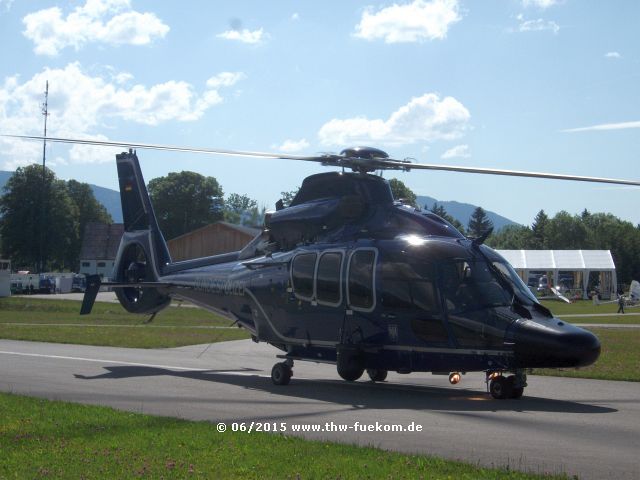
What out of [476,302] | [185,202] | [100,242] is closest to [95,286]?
[476,302]

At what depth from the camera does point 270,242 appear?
17.8m

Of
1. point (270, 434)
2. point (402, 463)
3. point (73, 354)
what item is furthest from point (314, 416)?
point (73, 354)

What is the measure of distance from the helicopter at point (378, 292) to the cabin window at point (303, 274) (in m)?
0.03

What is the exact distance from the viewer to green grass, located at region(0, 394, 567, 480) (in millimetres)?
Result: 8117

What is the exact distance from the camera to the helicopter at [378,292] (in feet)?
Result: 43.1

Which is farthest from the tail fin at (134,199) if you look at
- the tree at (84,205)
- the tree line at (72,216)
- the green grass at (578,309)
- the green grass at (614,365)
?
the tree at (84,205)

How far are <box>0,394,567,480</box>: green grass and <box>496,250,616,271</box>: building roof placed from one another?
7948 centimetres

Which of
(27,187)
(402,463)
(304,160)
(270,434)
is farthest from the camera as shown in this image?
(27,187)

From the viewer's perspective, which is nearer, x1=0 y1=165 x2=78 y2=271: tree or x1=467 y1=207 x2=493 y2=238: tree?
x1=0 y1=165 x2=78 y2=271: tree

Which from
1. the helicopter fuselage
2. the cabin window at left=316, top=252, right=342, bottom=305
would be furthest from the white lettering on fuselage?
the cabin window at left=316, top=252, right=342, bottom=305

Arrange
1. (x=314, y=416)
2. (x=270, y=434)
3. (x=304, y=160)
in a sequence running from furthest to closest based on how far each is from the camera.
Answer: (x=304, y=160)
(x=314, y=416)
(x=270, y=434)

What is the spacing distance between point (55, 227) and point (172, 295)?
301ft

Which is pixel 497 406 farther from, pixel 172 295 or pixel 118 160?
pixel 118 160

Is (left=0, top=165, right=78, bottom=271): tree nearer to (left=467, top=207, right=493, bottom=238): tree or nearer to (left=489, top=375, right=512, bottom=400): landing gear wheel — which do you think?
(left=467, top=207, right=493, bottom=238): tree
